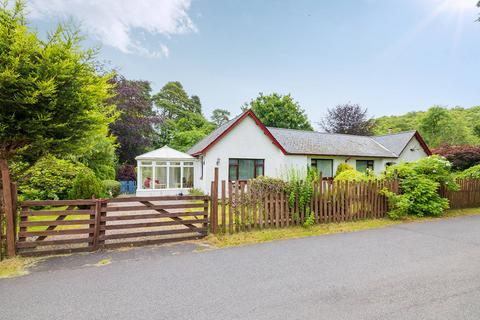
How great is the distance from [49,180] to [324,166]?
1683 cm

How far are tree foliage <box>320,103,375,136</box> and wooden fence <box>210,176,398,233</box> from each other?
2651 cm

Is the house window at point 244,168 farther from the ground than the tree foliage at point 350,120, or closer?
closer

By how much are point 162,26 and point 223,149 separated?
8618 mm

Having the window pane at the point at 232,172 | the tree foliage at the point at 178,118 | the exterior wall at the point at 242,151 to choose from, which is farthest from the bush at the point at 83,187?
the tree foliage at the point at 178,118

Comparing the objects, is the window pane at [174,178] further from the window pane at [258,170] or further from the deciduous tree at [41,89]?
the deciduous tree at [41,89]

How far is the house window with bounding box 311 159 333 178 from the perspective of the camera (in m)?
17.5

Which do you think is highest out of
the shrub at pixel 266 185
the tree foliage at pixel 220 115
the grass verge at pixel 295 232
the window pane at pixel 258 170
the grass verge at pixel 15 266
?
the tree foliage at pixel 220 115

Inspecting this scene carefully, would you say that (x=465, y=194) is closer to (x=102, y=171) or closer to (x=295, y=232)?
(x=295, y=232)

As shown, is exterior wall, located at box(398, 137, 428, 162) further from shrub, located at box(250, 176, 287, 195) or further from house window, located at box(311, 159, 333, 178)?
shrub, located at box(250, 176, 287, 195)

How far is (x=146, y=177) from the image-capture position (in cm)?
1648

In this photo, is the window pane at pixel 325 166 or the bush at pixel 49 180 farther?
the window pane at pixel 325 166

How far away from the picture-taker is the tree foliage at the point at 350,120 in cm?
3239

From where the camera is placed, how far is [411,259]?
4.78 m

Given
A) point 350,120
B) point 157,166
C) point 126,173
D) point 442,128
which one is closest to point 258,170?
point 157,166
